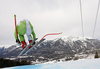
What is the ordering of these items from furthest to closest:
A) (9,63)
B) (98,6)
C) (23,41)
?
(9,63), (23,41), (98,6)

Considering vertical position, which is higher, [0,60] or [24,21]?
[24,21]

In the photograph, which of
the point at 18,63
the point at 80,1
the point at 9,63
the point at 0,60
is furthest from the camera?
the point at 18,63

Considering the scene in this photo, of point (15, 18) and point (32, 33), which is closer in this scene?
point (15, 18)

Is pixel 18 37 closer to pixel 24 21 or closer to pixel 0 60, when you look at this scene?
pixel 24 21

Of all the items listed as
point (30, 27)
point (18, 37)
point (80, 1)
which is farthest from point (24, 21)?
point (80, 1)

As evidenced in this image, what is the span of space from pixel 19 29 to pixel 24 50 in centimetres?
120

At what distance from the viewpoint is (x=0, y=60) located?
3619 cm

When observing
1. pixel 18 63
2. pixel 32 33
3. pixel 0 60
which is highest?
pixel 32 33

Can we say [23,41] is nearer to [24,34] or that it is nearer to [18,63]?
[24,34]

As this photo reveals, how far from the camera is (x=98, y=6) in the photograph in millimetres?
6023

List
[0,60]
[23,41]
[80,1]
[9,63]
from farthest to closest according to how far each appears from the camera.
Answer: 1. [9,63]
2. [0,60]
3. [23,41]
4. [80,1]

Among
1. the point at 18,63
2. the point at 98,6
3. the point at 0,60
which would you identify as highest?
the point at 98,6

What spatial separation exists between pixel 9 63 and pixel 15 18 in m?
37.3

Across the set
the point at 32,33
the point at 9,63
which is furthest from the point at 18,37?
the point at 9,63
